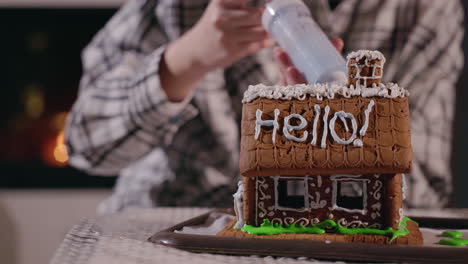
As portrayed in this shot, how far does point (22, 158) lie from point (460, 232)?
67.8 inches

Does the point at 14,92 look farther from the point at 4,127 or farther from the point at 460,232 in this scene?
the point at 460,232

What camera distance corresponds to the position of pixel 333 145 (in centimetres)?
55

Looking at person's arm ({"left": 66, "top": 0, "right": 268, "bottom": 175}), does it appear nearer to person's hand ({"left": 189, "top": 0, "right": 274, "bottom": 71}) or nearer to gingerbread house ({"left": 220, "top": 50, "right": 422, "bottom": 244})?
person's hand ({"left": 189, "top": 0, "right": 274, "bottom": 71})

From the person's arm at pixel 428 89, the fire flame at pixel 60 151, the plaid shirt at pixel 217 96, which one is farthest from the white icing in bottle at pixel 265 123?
the fire flame at pixel 60 151

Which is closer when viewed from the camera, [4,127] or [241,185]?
[241,185]

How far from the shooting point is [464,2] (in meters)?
1.54

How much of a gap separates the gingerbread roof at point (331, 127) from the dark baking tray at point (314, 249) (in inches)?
3.1

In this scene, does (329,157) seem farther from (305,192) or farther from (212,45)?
(212,45)

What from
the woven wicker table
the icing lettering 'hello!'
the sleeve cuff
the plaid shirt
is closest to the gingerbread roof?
the icing lettering 'hello!'

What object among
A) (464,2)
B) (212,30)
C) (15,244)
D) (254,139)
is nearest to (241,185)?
(254,139)

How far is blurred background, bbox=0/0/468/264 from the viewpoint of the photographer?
6.09ft

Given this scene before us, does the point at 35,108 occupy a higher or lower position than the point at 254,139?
higher

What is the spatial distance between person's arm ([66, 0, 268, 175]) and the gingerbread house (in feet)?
0.91

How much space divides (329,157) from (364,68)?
116mm
